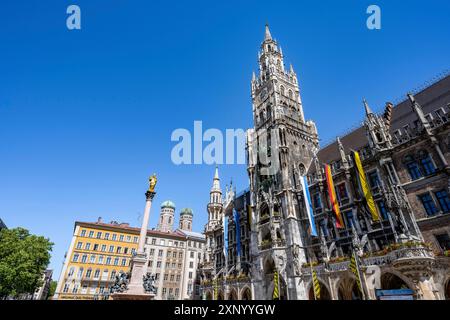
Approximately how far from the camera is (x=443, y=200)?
20.3 meters

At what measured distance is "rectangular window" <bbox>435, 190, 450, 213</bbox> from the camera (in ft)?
65.7

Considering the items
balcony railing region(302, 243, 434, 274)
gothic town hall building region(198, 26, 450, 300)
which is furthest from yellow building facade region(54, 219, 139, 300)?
balcony railing region(302, 243, 434, 274)

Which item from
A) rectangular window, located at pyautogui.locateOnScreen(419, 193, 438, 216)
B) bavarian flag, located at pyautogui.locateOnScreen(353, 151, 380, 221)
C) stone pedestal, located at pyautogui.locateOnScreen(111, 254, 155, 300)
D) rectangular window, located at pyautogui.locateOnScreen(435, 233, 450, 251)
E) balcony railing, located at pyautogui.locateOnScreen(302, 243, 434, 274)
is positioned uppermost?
bavarian flag, located at pyautogui.locateOnScreen(353, 151, 380, 221)

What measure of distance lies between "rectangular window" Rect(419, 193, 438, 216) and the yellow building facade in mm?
54141

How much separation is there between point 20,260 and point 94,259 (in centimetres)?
1702

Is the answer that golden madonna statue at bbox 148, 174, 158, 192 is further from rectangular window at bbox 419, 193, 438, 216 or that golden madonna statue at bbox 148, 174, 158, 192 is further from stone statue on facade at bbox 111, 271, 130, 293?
rectangular window at bbox 419, 193, 438, 216

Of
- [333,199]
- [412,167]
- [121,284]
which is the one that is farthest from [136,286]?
[412,167]

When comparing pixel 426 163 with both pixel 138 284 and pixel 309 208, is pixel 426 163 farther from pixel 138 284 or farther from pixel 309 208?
pixel 138 284

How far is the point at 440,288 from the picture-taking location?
17.9 metres

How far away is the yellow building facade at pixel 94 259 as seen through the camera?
4912 cm

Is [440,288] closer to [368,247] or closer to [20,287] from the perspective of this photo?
[368,247]

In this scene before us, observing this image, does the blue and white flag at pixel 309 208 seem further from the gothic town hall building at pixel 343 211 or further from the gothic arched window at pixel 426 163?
the gothic arched window at pixel 426 163

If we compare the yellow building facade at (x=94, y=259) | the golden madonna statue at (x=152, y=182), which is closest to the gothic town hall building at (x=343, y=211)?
the golden madonna statue at (x=152, y=182)

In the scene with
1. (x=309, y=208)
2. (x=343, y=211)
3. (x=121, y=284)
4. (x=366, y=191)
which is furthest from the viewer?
(x=309, y=208)
